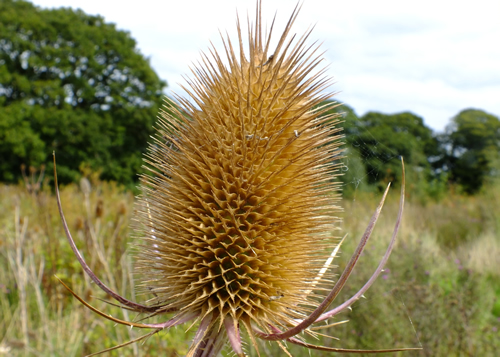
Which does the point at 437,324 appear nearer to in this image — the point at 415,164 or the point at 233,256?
the point at 233,256

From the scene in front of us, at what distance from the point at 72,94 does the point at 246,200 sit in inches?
1207

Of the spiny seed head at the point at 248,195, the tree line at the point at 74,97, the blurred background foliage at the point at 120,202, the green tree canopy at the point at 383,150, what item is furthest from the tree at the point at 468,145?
the spiny seed head at the point at 248,195

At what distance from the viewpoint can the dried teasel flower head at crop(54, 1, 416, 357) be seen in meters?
1.76

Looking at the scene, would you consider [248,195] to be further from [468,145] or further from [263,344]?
[468,145]

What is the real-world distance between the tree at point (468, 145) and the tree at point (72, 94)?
24883 mm

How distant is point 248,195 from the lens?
1798 millimetres

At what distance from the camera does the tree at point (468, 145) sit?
32.1 meters

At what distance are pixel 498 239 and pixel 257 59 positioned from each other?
908 centimetres

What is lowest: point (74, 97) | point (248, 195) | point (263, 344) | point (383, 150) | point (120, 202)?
point (263, 344)

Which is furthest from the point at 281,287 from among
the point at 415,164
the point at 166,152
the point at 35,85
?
the point at 35,85

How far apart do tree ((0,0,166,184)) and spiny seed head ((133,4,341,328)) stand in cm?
2534

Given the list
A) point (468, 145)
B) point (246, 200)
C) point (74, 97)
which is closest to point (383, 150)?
point (246, 200)

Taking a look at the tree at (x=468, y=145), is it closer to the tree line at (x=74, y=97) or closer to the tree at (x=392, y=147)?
the tree line at (x=74, y=97)

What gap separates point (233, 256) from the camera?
1739 mm
